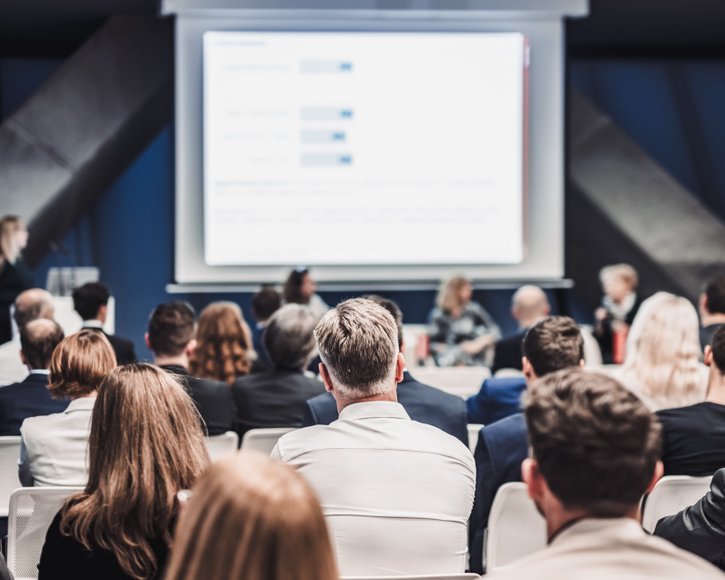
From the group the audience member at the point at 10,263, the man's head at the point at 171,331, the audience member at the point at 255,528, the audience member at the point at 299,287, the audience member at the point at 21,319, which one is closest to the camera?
the audience member at the point at 255,528

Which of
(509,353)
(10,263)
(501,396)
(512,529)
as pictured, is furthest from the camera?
(10,263)

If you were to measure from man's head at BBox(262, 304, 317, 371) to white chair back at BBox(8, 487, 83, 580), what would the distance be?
1.38 m

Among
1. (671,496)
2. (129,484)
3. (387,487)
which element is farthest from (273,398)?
(129,484)

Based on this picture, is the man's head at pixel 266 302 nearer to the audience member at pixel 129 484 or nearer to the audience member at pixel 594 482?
the audience member at pixel 129 484

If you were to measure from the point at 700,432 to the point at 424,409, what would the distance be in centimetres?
81

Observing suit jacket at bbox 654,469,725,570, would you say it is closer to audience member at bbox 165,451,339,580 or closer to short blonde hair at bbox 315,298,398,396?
short blonde hair at bbox 315,298,398,396

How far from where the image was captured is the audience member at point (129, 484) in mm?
1800

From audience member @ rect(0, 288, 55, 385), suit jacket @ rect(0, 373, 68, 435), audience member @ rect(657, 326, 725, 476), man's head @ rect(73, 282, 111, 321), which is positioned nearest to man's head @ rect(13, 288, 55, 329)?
audience member @ rect(0, 288, 55, 385)

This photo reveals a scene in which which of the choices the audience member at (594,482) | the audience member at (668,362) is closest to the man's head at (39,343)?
the audience member at (668,362)

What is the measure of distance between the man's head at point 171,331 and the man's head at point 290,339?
1.08ft

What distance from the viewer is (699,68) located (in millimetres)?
8555

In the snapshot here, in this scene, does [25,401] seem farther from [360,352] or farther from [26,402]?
[360,352]

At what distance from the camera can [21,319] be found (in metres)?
4.79

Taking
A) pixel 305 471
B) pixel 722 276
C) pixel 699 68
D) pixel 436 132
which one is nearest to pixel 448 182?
pixel 436 132
